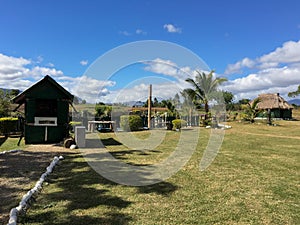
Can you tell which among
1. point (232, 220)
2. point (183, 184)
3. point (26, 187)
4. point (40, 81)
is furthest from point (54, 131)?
point (232, 220)

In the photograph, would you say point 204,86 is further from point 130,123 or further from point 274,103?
point 274,103

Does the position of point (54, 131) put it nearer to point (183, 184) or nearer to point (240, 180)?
point (183, 184)

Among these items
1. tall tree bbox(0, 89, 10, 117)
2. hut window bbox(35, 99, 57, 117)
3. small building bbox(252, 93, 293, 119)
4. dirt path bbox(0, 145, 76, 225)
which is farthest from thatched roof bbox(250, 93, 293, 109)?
dirt path bbox(0, 145, 76, 225)

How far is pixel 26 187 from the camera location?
489cm

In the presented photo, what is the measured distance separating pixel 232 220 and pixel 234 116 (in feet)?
106

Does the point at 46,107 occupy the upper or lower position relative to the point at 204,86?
lower

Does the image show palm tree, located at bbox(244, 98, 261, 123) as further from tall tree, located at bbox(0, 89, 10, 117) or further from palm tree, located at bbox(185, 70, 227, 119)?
tall tree, located at bbox(0, 89, 10, 117)

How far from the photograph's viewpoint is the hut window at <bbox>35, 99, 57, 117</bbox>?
11.8m

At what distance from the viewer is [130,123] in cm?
1875

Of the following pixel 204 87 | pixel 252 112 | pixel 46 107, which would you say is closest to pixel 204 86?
pixel 204 87

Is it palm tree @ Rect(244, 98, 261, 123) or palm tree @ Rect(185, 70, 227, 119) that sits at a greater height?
palm tree @ Rect(185, 70, 227, 119)

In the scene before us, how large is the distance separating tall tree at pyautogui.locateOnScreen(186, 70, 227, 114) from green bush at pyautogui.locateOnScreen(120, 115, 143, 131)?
947cm

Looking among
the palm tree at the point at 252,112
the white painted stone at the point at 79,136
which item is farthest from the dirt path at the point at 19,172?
the palm tree at the point at 252,112

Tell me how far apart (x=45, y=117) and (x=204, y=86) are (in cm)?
1942
